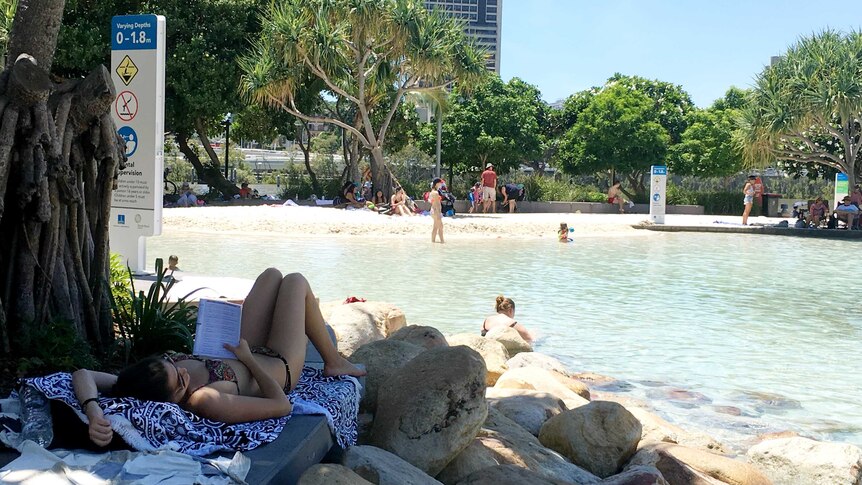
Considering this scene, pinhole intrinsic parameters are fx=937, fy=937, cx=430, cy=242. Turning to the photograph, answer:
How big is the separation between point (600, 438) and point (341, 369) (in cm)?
155

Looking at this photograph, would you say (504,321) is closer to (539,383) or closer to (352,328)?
(352,328)

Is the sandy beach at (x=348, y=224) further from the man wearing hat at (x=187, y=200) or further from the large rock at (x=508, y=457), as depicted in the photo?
the large rock at (x=508, y=457)

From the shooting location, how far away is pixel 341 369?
4.79 m

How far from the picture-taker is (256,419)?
3.69 meters

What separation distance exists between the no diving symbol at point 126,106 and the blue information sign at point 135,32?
21.2 inches

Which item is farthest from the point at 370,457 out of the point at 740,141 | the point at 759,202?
the point at 759,202

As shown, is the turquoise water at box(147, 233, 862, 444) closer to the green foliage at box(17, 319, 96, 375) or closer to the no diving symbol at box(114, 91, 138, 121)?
the no diving symbol at box(114, 91, 138, 121)

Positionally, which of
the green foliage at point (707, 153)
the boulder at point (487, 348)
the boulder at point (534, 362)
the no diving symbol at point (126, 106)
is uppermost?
the green foliage at point (707, 153)

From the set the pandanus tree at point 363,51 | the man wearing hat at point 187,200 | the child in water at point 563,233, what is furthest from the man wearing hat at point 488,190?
the man wearing hat at point 187,200

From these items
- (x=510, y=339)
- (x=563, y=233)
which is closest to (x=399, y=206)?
(x=563, y=233)

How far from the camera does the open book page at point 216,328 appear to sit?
3.98 metres

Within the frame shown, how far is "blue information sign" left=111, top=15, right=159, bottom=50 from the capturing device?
10.4 metres

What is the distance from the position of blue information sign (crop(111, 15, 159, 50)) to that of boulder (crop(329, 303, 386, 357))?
13.5 ft

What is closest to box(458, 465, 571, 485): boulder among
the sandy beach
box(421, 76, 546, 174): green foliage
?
the sandy beach
